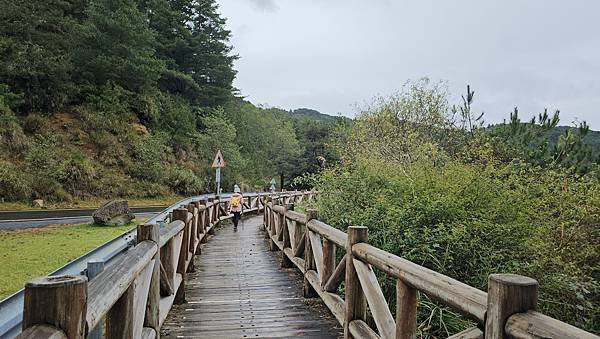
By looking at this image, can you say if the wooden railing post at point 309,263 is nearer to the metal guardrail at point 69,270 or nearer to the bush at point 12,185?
the metal guardrail at point 69,270

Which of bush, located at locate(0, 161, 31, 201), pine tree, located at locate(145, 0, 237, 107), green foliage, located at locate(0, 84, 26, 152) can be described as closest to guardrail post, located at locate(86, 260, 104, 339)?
bush, located at locate(0, 161, 31, 201)

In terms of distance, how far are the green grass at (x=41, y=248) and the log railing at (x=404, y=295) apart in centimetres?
541

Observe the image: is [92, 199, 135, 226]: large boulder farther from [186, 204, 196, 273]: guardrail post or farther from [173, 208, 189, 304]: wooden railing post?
[173, 208, 189, 304]: wooden railing post

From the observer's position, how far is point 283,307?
568 cm

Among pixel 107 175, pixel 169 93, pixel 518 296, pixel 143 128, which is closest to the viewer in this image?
Result: pixel 518 296

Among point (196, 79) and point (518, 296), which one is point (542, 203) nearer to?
point (518, 296)

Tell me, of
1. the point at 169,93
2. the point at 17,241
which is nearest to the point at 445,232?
the point at 17,241

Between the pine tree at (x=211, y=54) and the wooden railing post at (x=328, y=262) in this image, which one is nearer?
the wooden railing post at (x=328, y=262)

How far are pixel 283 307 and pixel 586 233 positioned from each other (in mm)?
4445

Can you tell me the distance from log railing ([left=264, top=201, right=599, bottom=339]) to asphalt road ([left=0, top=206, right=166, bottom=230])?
12274 millimetres

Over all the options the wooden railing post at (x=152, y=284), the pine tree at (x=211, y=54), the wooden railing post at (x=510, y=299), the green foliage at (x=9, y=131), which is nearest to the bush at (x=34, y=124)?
the green foliage at (x=9, y=131)

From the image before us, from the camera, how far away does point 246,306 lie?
5688 millimetres

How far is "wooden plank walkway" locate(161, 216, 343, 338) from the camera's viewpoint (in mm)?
4734

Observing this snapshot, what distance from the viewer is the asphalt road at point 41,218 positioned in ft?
48.5
